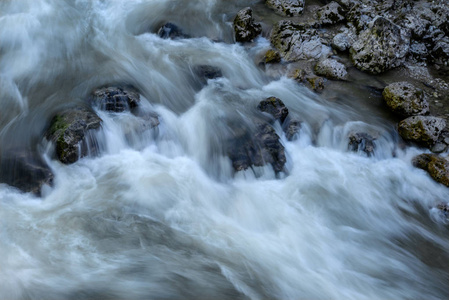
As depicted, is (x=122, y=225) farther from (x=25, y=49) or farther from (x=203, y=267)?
(x=25, y=49)

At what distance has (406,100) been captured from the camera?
760 centimetres

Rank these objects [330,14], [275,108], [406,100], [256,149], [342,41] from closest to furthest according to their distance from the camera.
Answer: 1. [256,149]
2. [275,108]
3. [406,100]
4. [342,41]
5. [330,14]

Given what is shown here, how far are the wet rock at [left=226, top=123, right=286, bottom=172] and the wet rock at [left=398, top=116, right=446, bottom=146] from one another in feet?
8.64

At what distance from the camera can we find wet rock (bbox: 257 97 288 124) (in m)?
7.33

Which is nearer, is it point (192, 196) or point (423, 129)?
point (192, 196)

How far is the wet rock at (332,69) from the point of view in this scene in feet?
27.6

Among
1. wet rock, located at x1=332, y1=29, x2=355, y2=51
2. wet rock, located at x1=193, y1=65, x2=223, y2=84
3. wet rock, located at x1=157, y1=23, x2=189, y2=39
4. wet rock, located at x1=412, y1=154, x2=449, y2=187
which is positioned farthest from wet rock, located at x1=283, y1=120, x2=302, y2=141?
wet rock, located at x1=157, y1=23, x2=189, y2=39

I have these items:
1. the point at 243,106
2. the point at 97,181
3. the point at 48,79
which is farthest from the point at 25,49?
the point at 243,106

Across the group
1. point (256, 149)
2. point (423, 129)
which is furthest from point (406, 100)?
point (256, 149)

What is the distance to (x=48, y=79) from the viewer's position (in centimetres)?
745

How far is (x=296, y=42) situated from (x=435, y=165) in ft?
13.7

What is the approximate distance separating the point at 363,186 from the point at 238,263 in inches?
118

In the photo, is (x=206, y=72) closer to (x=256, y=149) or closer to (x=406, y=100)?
(x=256, y=149)

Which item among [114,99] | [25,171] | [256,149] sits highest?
[114,99]
